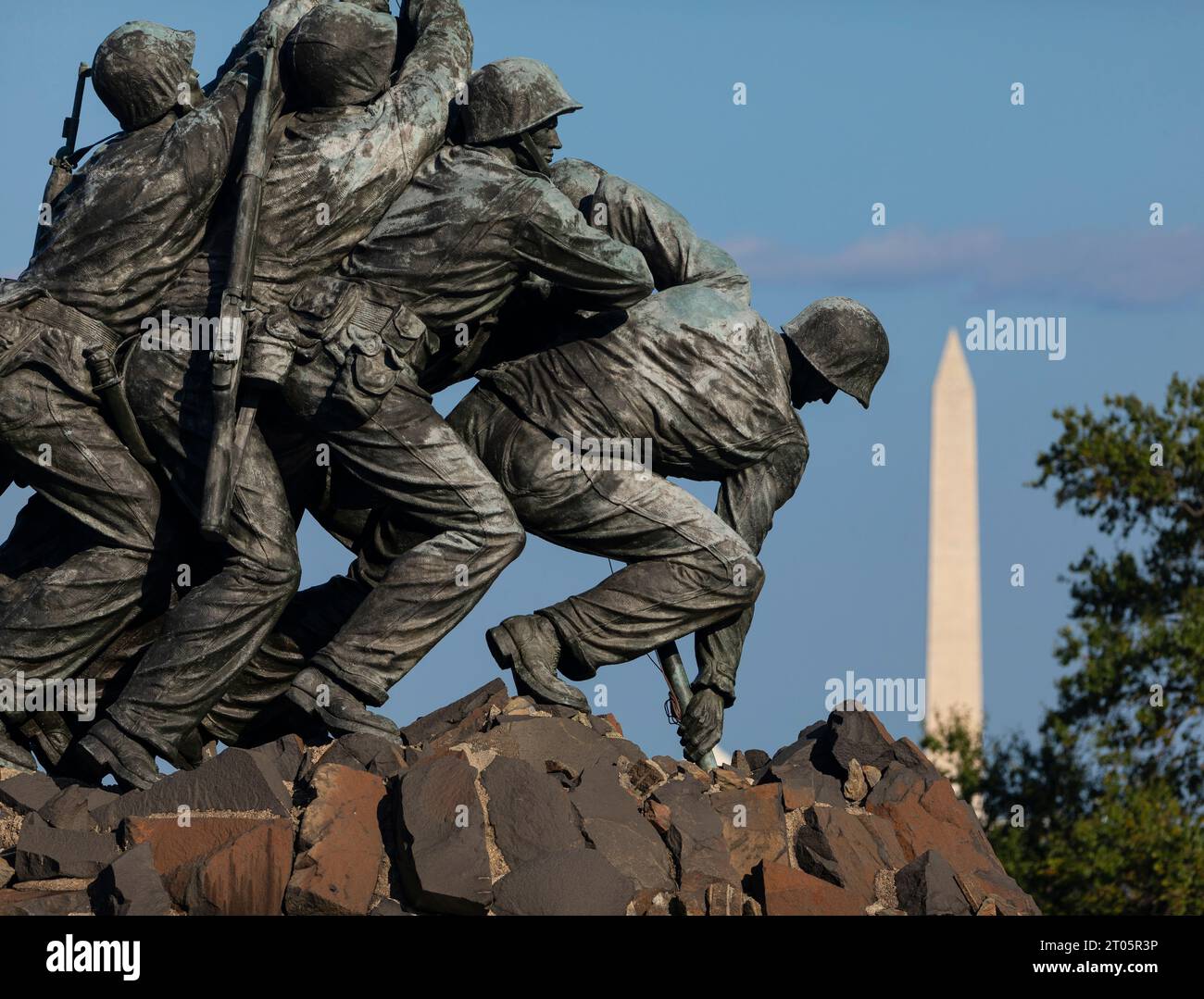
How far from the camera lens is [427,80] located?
9.79 m

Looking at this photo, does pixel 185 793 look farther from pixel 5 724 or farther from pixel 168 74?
pixel 168 74

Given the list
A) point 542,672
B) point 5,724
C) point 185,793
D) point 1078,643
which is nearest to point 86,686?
point 5,724

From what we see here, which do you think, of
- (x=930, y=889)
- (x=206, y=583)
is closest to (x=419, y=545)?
(x=206, y=583)

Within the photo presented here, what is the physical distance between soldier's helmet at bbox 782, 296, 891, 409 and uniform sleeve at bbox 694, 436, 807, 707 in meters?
0.35

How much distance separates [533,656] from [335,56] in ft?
8.42

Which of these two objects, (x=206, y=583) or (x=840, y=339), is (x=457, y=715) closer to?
(x=206, y=583)

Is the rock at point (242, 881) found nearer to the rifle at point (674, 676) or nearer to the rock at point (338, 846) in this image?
the rock at point (338, 846)

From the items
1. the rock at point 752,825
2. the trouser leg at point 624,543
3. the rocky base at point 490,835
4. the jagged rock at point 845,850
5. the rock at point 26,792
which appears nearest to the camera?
the rocky base at point 490,835

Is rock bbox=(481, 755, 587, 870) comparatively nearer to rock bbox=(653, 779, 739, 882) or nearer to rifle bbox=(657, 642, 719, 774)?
rock bbox=(653, 779, 739, 882)

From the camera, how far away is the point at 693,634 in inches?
400

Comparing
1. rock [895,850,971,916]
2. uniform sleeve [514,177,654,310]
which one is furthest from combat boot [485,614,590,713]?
rock [895,850,971,916]

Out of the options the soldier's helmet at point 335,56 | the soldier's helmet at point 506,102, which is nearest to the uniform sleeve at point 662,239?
the soldier's helmet at point 506,102

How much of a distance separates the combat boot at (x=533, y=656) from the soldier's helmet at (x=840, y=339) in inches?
68.2

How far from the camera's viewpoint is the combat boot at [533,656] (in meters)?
9.64
